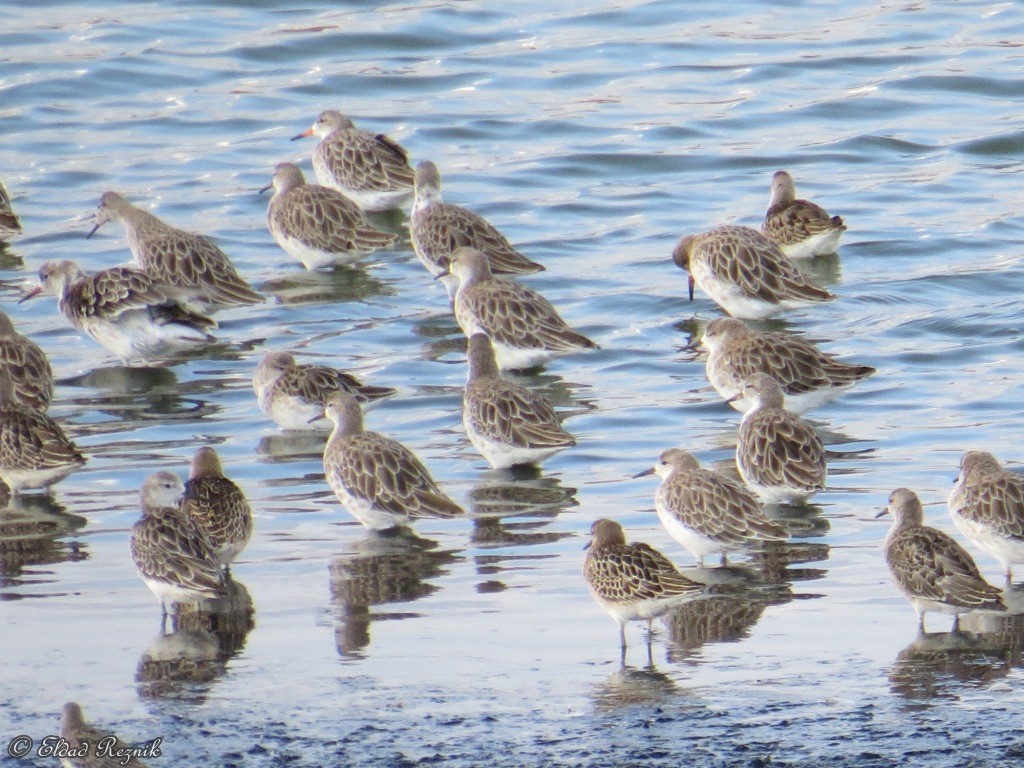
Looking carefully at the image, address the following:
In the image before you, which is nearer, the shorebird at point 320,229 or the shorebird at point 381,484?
the shorebird at point 381,484

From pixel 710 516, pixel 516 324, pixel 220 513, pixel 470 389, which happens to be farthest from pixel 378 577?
pixel 516 324

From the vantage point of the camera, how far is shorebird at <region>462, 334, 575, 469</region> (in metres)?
11.4

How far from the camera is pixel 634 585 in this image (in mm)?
8219

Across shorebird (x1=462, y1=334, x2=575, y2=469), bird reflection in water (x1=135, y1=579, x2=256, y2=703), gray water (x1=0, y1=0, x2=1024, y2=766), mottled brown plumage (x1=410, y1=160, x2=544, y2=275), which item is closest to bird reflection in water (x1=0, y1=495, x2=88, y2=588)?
gray water (x1=0, y1=0, x2=1024, y2=766)

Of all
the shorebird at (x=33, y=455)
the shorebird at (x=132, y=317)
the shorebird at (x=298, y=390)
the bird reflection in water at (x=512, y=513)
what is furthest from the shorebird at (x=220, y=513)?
the shorebird at (x=132, y=317)

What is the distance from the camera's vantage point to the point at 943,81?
23141mm

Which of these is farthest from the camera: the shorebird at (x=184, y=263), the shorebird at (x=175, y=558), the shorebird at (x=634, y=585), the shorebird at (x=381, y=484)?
the shorebird at (x=184, y=263)

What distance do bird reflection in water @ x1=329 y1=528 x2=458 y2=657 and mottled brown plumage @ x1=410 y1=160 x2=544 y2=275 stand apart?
5831 mm

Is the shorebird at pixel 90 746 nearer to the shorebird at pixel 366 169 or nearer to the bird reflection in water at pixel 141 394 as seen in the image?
the bird reflection in water at pixel 141 394

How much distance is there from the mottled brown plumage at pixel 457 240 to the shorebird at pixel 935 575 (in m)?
7.40

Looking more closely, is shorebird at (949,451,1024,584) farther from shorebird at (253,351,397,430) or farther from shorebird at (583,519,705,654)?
shorebird at (253,351,397,430)

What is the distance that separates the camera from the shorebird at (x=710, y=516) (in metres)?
9.41

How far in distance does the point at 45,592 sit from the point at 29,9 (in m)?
17.7

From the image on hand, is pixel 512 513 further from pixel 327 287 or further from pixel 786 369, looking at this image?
pixel 327 287
